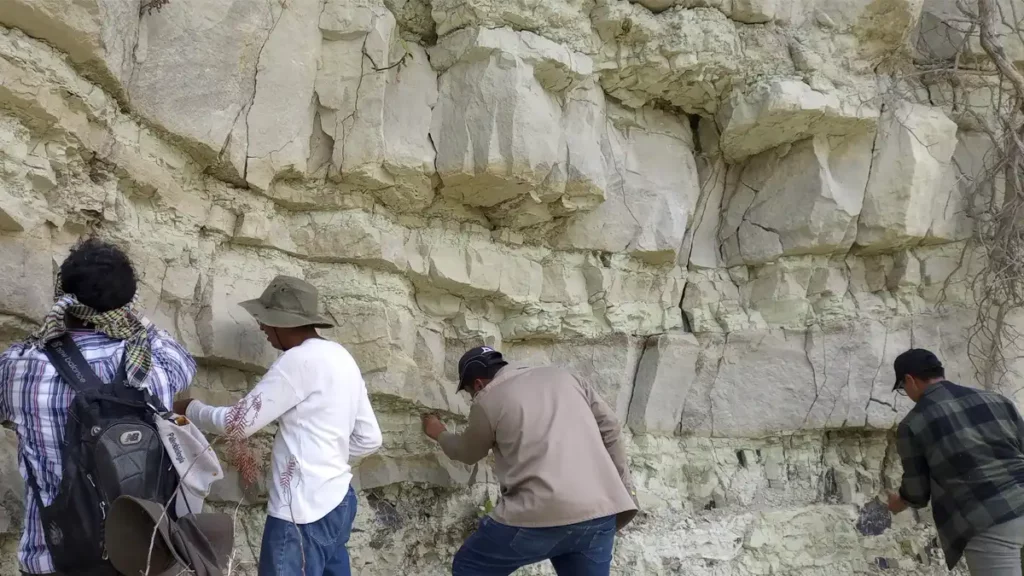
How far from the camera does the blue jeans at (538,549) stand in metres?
2.92

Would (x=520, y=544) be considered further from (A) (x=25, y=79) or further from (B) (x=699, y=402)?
(A) (x=25, y=79)

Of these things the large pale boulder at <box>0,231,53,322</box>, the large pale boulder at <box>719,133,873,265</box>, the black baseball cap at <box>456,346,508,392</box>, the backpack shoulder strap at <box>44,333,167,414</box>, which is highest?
the large pale boulder at <box>719,133,873,265</box>

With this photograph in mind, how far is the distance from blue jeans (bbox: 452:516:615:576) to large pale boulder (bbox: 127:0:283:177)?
1775 millimetres

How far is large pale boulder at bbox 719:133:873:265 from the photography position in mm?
4512

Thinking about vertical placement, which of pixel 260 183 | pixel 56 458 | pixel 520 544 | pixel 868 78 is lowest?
pixel 520 544

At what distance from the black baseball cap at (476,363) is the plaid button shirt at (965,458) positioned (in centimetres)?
177

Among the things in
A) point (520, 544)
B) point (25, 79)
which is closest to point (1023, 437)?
point (520, 544)

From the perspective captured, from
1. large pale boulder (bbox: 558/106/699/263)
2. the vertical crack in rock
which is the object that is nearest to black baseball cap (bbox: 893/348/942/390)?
large pale boulder (bbox: 558/106/699/263)

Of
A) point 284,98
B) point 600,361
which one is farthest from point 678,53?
point 284,98

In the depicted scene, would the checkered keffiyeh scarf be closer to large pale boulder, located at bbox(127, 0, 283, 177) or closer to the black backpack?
the black backpack

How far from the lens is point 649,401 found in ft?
14.4

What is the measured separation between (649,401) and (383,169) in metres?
1.89

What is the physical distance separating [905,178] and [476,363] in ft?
9.16

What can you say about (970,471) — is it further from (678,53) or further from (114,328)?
(114,328)
